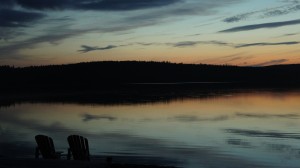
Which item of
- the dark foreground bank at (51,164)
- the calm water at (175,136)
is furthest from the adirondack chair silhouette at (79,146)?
the calm water at (175,136)

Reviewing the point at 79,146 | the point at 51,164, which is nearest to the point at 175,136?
the point at 79,146

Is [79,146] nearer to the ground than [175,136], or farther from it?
farther from it

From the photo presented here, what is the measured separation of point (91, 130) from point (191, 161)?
12.3 metres

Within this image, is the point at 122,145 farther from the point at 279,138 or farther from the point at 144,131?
the point at 279,138

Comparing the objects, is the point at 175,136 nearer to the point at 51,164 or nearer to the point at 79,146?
the point at 79,146

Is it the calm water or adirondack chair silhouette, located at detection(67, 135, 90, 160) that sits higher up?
adirondack chair silhouette, located at detection(67, 135, 90, 160)

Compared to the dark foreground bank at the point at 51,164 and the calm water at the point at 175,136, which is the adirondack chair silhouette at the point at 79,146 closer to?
the dark foreground bank at the point at 51,164

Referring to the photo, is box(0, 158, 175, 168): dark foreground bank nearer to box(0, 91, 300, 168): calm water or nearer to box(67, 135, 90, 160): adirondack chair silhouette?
box(67, 135, 90, 160): adirondack chair silhouette

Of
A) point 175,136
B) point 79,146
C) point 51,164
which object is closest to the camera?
point 51,164

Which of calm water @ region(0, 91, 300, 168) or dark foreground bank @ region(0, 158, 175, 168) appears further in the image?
calm water @ region(0, 91, 300, 168)

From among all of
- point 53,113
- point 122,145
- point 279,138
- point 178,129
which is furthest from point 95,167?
point 53,113

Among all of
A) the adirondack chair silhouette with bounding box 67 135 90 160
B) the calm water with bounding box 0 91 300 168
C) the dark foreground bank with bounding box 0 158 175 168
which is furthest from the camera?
the calm water with bounding box 0 91 300 168

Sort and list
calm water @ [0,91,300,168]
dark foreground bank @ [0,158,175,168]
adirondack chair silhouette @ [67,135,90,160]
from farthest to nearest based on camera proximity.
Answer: calm water @ [0,91,300,168], adirondack chair silhouette @ [67,135,90,160], dark foreground bank @ [0,158,175,168]

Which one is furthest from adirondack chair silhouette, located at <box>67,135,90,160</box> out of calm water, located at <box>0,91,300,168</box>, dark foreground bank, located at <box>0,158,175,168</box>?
calm water, located at <box>0,91,300,168</box>
